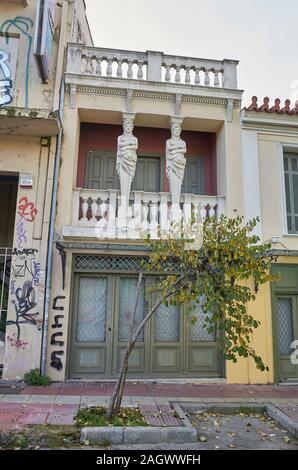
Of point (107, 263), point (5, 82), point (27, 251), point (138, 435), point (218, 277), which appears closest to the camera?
point (138, 435)

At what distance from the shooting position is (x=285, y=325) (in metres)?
8.91

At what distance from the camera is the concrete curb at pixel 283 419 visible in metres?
5.53

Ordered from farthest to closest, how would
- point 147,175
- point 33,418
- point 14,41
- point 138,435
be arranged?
1. point 147,175
2. point 14,41
3. point 33,418
4. point 138,435

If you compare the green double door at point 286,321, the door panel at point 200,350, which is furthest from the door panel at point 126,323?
the green double door at point 286,321

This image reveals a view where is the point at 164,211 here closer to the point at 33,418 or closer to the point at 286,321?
the point at 286,321

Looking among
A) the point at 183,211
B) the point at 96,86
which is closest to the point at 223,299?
the point at 183,211

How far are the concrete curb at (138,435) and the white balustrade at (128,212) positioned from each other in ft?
14.1

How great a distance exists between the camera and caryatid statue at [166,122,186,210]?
29.0ft

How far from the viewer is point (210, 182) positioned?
32.6 ft

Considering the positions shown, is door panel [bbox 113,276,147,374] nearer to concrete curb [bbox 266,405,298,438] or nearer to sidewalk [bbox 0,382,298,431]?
sidewalk [bbox 0,382,298,431]

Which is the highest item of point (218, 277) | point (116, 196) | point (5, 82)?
point (5, 82)

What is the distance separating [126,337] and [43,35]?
23.3ft

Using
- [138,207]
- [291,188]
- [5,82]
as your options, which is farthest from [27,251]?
[291,188]
